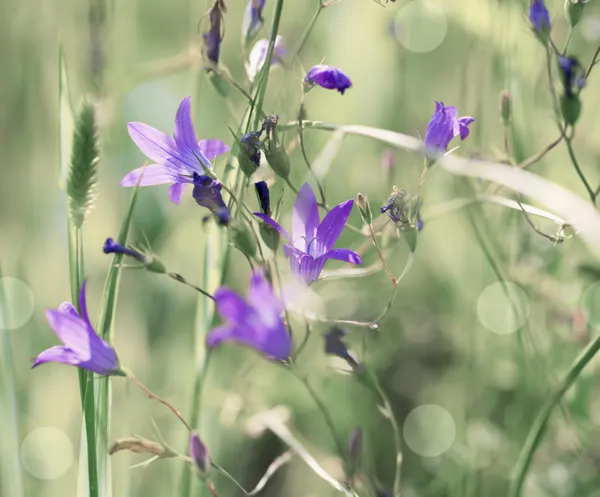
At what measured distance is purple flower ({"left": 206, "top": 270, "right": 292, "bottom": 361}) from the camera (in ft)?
2.04

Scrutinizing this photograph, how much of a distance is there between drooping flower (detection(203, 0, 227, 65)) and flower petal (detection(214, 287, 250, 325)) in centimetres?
51

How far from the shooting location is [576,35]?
2234 millimetres

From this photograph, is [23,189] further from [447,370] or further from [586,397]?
[586,397]

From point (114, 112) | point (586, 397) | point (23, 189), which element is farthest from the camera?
point (23, 189)

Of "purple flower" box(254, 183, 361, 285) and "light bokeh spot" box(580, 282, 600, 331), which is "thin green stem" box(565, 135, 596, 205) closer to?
"purple flower" box(254, 183, 361, 285)

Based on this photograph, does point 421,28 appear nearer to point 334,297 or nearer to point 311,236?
point 334,297

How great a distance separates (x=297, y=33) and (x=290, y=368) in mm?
1503

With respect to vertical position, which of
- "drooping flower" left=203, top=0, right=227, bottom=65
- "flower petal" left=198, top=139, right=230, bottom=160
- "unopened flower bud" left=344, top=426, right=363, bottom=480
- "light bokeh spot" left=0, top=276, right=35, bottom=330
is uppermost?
"drooping flower" left=203, top=0, right=227, bottom=65

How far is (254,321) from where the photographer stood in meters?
0.65

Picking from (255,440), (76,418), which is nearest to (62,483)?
(76,418)

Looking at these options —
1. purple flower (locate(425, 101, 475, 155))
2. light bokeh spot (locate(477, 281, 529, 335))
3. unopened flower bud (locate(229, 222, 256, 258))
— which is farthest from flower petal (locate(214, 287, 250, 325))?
light bokeh spot (locate(477, 281, 529, 335))

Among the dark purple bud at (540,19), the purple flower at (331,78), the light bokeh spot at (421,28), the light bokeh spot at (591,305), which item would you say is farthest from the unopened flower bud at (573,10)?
the light bokeh spot at (421,28)

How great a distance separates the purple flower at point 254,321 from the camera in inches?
24.4

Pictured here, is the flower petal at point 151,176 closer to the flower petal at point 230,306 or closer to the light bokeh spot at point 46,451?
the flower petal at point 230,306
